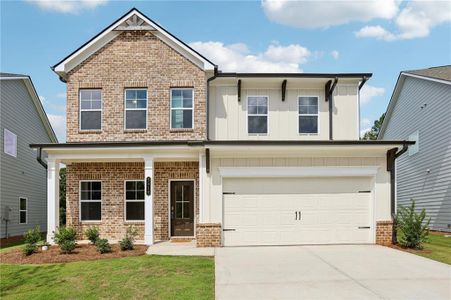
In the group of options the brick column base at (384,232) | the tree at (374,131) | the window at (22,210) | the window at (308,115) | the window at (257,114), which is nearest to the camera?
the brick column base at (384,232)

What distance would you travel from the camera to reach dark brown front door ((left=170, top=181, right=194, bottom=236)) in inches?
628

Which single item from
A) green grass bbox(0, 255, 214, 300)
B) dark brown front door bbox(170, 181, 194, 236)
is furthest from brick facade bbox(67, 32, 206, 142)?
green grass bbox(0, 255, 214, 300)

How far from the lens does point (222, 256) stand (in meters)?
11.8

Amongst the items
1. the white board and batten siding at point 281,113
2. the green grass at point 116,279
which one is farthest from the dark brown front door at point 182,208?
the green grass at point 116,279

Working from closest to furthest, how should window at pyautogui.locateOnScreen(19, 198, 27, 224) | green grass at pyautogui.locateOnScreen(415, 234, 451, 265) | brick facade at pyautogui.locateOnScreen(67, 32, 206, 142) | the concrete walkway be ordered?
green grass at pyautogui.locateOnScreen(415, 234, 451, 265), the concrete walkway, brick facade at pyautogui.locateOnScreen(67, 32, 206, 142), window at pyautogui.locateOnScreen(19, 198, 27, 224)

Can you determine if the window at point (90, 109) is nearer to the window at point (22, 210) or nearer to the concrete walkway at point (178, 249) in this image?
the concrete walkway at point (178, 249)

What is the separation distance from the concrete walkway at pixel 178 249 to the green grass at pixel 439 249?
20.8 ft

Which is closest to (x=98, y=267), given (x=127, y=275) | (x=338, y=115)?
(x=127, y=275)

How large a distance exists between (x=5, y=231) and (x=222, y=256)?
12123mm

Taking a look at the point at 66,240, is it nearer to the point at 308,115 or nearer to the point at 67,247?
the point at 67,247

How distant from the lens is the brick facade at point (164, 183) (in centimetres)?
1571

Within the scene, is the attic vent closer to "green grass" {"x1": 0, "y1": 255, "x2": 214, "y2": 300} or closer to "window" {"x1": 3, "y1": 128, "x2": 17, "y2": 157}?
"window" {"x1": 3, "y1": 128, "x2": 17, "y2": 157}

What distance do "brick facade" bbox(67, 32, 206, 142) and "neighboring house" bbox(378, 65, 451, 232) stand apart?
453 inches

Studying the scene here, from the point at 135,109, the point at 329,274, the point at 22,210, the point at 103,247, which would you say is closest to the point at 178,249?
the point at 103,247
